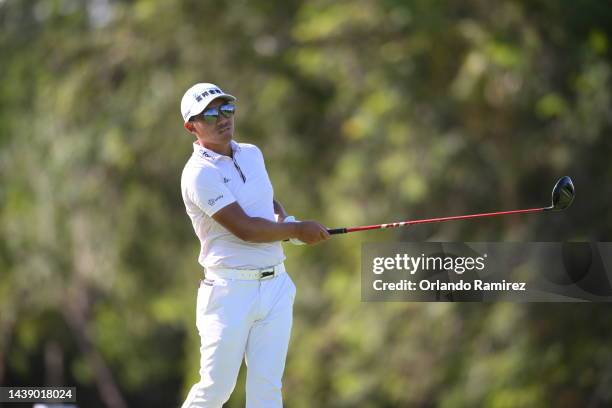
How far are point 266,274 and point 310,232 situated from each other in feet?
1.00

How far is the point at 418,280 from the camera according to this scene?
8422 mm

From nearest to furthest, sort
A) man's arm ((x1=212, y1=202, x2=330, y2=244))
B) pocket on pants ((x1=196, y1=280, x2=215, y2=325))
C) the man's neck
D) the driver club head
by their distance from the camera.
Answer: man's arm ((x1=212, y1=202, x2=330, y2=244)), pocket on pants ((x1=196, y1=280, x2=215, y2=325)), the man's neck, the driver club head

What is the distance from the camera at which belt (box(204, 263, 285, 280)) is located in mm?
5695

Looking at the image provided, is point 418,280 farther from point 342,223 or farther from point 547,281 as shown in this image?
point 342,223

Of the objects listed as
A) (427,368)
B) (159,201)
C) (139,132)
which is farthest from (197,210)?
(159,201)

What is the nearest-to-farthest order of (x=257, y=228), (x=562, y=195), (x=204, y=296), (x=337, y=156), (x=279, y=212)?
(x=257, y=228) → (x=204, y=296) → (x=279, y=212) → (x=562, y=195) → (x=337, y=156)

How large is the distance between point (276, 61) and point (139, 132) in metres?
2.27

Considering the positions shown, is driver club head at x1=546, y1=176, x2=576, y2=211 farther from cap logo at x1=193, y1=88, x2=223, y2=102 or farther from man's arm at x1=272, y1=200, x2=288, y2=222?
cap logo at x1=193, y1=88, x2=223, y2=102

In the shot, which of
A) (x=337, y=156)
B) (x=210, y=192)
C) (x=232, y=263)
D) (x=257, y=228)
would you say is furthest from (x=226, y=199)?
(x=337, y=156)

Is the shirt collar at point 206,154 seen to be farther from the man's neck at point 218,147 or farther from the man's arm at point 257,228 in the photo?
the man's arm at point 257,228

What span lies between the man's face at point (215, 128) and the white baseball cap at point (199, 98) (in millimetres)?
41

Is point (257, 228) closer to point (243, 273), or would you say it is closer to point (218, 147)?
point (243, 273)

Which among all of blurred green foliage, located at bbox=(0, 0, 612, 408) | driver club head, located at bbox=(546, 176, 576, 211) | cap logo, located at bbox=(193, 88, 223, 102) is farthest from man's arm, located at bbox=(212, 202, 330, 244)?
blurred green foliage, located at bbox=(0, 0, 612, 408)

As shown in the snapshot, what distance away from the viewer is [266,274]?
576cm
